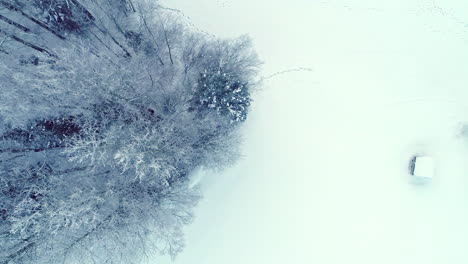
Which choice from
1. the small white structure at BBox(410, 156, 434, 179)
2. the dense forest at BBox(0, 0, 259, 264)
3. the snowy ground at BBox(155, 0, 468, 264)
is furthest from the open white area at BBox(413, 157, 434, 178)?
the dense forest at BBox(0, 0, 259, 264)

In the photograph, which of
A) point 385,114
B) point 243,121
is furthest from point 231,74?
point 385,114

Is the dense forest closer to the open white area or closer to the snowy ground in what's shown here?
the snowy ground

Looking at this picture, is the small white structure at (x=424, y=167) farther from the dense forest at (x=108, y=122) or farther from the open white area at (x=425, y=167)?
the dense forest at (x=108, y=122)

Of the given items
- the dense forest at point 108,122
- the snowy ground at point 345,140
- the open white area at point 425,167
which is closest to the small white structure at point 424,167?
the open white area at point 425,167

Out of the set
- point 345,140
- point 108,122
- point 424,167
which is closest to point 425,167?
point 424,167

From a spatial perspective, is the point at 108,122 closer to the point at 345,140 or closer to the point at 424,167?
the point at 345,140
